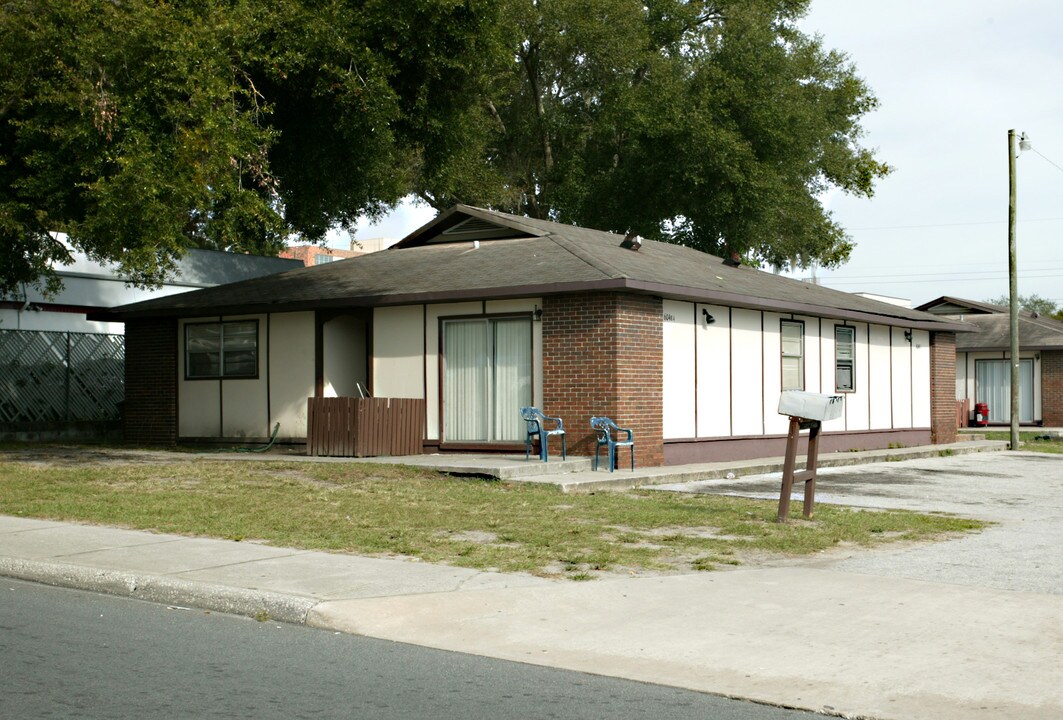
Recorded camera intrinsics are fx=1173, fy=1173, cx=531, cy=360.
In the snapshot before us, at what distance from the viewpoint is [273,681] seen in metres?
6.39

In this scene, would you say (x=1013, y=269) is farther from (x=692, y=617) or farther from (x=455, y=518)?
(x=692, y=617)

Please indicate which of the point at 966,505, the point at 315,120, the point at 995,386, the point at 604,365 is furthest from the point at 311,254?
the point at 966,505

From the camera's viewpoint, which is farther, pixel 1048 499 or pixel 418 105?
pixel 418 105

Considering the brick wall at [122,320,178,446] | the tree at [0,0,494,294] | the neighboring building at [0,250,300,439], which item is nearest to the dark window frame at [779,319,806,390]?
the tree at [0,0,494,294]

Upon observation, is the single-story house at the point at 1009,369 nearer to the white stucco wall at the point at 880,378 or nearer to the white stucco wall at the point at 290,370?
the white stucco wall at the point at 880,378

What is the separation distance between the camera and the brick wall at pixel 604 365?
61.4 ft

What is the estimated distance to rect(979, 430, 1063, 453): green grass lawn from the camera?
2897 centimetres

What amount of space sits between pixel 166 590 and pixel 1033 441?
2837 centimetres

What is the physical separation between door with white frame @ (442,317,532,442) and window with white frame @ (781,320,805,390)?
609 centimetres

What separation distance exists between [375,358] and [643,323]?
17.2 feet

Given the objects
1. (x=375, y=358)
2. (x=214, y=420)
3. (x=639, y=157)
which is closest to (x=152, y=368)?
(x=214, y=420)

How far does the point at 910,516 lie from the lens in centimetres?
1325

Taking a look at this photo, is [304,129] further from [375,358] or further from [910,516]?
[910,516]

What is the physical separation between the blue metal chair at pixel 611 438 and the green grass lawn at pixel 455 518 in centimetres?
251
